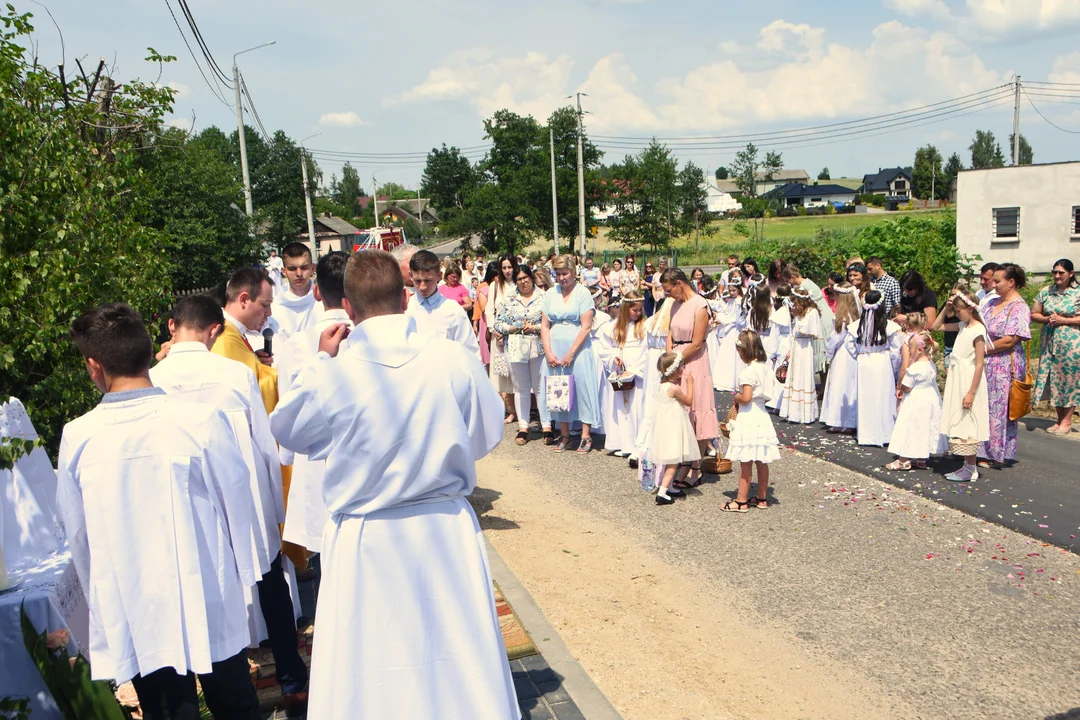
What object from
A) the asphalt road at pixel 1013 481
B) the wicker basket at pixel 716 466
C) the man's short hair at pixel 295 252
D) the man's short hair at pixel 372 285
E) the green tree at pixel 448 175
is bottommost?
the asphalt road at pixel 1013 481

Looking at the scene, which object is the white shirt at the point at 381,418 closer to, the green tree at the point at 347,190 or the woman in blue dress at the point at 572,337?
the woman in blue dress at the point at 572,337

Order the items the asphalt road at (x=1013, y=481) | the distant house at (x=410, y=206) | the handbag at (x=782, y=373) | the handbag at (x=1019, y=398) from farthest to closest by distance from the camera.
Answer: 1. the distant house at (x=410, y=206)
2. the handbag at (x=782, y=373)
3. the handbag at (x=1019, y=398)
4. the asphalt road at (x=1013, y=481)

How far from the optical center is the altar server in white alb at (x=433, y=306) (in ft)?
24.4

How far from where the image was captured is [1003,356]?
28.5 feet

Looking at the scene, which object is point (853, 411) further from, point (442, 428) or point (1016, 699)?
point (442, 428)

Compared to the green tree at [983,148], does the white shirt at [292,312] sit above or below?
below

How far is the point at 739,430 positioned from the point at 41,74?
5853mm

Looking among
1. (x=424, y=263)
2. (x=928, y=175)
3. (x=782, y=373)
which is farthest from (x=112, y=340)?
(x=928, y=175)

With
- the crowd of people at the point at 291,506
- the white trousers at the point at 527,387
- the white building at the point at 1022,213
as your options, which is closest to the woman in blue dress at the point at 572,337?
the white trousers at the point at 527,387

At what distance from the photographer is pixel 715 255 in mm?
55688

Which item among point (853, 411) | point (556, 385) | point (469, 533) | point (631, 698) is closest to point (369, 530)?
point (469, 533)

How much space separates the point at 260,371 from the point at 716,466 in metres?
5.49

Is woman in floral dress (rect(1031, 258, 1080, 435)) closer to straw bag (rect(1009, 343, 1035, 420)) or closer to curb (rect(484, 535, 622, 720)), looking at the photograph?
straw bag (rect(1009, 343, 1035, 420))

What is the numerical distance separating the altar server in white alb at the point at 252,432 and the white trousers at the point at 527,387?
5939mm
